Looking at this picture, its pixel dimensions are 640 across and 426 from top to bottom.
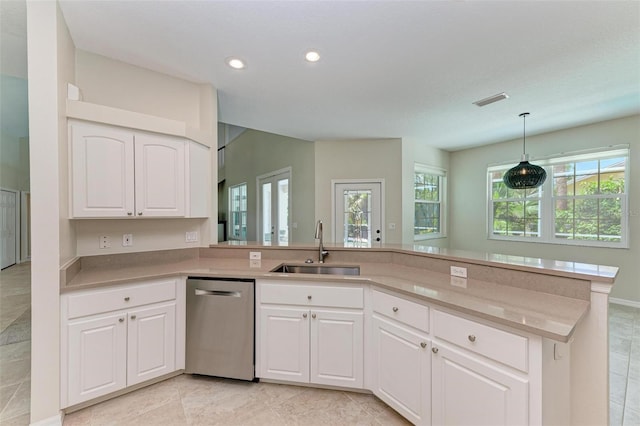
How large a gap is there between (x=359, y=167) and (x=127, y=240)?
3708mm

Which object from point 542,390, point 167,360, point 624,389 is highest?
point 542,390

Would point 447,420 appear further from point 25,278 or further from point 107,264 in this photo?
point 25,278

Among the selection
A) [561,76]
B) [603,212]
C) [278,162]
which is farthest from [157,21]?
[603,212]

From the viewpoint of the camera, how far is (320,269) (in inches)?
100

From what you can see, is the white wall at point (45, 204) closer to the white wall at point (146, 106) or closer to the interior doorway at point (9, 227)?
the white wall at point (146, 106)

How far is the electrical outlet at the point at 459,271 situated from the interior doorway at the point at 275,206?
3.96 m

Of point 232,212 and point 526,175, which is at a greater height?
point 526,175

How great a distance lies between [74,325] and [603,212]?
6180mm

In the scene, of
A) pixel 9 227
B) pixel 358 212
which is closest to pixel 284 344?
pixel 358 212

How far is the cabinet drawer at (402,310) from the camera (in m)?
1.58

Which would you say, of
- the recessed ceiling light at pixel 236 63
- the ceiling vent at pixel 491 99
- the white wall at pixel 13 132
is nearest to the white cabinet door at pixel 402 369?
the recessed ceiling light at pixel 236 63

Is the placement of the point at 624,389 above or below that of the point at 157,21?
below

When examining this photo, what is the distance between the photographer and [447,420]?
57.6 inches

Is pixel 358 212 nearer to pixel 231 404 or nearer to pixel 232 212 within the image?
pixel 231 404
